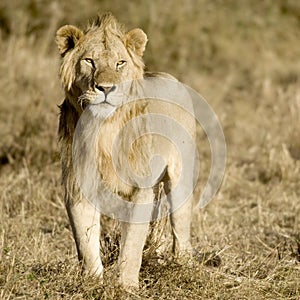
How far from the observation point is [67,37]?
3.79 m

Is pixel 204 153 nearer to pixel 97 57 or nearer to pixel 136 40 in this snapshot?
pixel 136 40

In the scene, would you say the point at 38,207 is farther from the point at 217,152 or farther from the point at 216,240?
the point at 217,152

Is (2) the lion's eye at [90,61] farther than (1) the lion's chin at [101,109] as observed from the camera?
Yes

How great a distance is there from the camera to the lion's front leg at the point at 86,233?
3701 mm

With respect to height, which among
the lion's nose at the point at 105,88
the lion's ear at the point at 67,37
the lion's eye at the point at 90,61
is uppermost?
the lion's ear at the point at 67,37

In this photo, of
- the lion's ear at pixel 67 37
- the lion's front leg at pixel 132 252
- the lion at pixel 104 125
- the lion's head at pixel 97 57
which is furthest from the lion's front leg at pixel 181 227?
the lion's ear at pixel 67 37

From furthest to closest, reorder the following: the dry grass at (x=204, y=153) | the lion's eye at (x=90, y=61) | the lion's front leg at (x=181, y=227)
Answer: the lion's front leg at (x=181, y=227) < the dry grass at (x=204, y=153) < the lion's eye at (x=90, y=61)

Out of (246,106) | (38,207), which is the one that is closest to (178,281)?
(38,207)

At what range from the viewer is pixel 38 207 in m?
5.22

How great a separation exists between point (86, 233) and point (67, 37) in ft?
3.20

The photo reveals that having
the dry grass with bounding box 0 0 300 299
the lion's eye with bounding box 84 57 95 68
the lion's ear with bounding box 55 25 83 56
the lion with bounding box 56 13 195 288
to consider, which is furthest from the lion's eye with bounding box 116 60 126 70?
the dry grass with bounding box 0 0 300 299

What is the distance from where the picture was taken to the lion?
3629 mm

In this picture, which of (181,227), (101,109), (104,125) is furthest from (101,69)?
(181,227)

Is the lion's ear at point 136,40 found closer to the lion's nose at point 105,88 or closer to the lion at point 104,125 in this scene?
the lion at point 104,125
